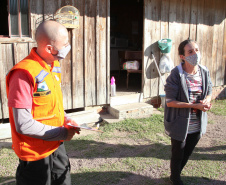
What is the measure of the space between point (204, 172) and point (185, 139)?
39.8 inches

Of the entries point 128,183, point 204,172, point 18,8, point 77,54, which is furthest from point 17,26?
point 204,172

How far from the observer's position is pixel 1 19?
10320 millimetres

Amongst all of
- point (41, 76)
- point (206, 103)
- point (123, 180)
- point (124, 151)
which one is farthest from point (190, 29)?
point (41, 76)

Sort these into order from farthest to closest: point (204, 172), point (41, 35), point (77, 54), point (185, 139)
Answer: point (77, 54), point (204, 172), point (185, 139), point (41, 35)

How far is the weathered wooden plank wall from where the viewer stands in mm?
6219

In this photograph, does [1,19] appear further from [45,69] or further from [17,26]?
[45,69]

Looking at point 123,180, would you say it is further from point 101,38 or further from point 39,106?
point 101,38

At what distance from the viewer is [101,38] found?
537 cm

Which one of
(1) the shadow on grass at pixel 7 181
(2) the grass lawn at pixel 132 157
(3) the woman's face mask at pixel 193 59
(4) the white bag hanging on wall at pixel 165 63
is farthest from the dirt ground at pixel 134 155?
(4) the white bag hanging on wall at pixel 165 63

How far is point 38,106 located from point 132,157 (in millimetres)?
2533

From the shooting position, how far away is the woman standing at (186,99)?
270cm

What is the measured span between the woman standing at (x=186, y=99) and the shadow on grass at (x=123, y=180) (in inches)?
20.7

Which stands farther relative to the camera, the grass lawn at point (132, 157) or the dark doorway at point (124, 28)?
the dark doorway at point (124, 28)

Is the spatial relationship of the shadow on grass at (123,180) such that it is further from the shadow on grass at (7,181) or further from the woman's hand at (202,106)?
the woman's hand at (202,106)
